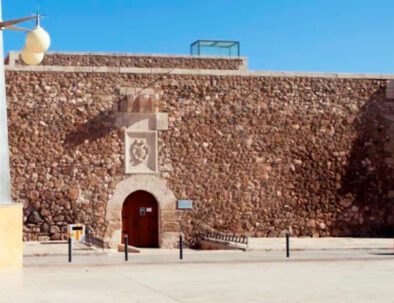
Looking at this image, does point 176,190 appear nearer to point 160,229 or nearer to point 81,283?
point 160,229

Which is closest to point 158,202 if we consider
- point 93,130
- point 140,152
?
point 140,152

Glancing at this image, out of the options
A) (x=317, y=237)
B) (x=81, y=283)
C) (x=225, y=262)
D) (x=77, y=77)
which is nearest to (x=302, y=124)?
(x=317, y=237)

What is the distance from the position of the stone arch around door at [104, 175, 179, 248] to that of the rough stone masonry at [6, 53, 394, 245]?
0.14 m

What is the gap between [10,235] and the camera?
460 inches

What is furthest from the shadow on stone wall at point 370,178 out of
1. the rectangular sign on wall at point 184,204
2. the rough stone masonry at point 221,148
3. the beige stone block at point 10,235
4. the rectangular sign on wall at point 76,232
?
the beige stone block at point 10,235

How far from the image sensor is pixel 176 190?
2122 centimetres

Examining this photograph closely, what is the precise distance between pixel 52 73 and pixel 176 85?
11.1 feet

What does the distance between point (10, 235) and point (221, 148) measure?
1056 centimetres

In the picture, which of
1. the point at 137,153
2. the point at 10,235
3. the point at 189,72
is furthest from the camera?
the point at 189,72

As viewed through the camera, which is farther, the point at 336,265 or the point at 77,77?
the point at 77,77

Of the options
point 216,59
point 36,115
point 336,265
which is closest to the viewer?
point 336,265

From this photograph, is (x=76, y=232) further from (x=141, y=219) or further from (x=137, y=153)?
(x=137, y=153)

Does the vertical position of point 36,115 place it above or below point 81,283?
above

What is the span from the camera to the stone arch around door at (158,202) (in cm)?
2072
